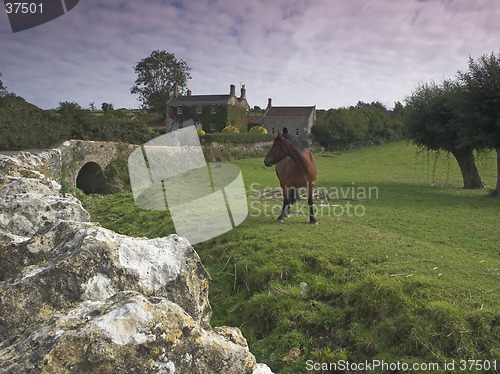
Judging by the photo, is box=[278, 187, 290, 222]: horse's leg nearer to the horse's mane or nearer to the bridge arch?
the horse's mane

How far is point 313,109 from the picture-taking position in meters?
71.1

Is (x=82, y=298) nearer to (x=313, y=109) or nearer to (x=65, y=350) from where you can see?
(x=65, y=350)

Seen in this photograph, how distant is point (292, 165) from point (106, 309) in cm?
924

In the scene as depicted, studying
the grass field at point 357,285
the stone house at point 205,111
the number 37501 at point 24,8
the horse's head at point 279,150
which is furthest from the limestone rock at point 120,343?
the stone house at point 205,111

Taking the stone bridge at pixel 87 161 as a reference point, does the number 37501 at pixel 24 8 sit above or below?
above

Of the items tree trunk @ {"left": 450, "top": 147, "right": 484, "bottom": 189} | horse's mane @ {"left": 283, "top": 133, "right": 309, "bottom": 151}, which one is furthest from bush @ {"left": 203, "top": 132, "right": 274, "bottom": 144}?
horse's mane @ {"left": 283, "top": 133, "right": 309, "bottom": 151}

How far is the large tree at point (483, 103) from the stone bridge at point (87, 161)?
59.4 ft

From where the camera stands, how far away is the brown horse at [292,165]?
10336 millimetres

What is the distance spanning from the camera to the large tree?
16234 millimetres

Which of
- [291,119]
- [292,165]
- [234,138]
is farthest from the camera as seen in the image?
[291,119]

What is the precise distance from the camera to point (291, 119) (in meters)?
69.5

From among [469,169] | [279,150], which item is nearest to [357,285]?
[279,150]

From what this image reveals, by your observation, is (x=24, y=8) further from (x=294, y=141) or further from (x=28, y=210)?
(x=294, y=141)

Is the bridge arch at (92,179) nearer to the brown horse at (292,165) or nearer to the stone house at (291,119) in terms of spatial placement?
the brown horse at (292,165)
